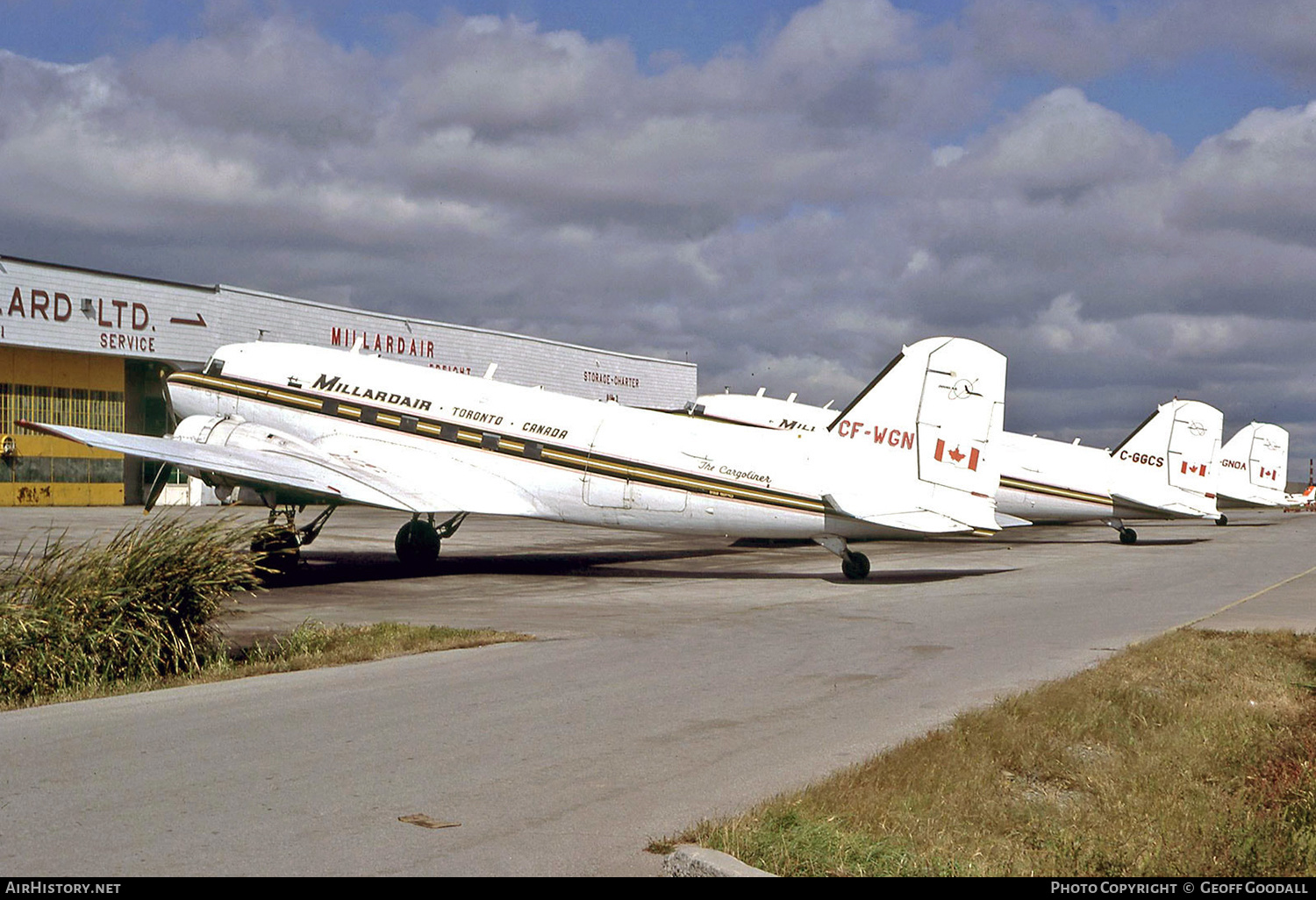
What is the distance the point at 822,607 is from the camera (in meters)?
17.8

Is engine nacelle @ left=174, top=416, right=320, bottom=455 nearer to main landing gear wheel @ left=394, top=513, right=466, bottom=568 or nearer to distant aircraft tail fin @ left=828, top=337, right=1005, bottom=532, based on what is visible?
main landing gear wheel @ left=394, top=513, right=466, bottom=568

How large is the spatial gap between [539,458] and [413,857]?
698 inches

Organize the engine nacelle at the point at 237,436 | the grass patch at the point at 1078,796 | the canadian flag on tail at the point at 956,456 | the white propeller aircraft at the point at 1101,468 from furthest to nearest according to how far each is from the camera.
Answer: the white propeller aircraft at the point at 1101,468 < the engine nacelle at the point at 237,436 < the canadian flag on tail at the point at 956,456 < the grass patch at the point at 1078,796

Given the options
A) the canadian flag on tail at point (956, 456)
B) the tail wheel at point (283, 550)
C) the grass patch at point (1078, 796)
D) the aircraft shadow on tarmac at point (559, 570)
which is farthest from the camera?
the aircraft shadow on tarmac at point (559, 570)

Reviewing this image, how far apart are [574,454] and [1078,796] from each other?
1616cm

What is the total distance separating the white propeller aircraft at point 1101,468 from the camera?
38344 millimetres

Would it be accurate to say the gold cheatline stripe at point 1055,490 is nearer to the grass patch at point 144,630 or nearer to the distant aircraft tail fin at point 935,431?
the distant aircraft tail fin at point 935,431

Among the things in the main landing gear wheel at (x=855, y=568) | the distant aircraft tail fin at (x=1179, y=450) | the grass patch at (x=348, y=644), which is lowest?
the grass patch at (x=348, y=644)

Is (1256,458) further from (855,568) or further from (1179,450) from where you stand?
(855,568)

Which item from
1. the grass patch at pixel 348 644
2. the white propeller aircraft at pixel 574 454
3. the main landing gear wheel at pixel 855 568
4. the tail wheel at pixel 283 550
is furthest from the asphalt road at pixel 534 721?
the white propeller aircraft at pixel 574 454

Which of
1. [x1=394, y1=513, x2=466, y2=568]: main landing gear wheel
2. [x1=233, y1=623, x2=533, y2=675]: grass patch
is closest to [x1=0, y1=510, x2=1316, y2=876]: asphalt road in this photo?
[x1=233, y1=623, x2=533, y2=675]: grass patch

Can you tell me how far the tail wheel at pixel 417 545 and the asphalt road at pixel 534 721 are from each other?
281 centimetres

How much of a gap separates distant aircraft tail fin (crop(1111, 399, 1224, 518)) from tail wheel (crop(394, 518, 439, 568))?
1034 inches
